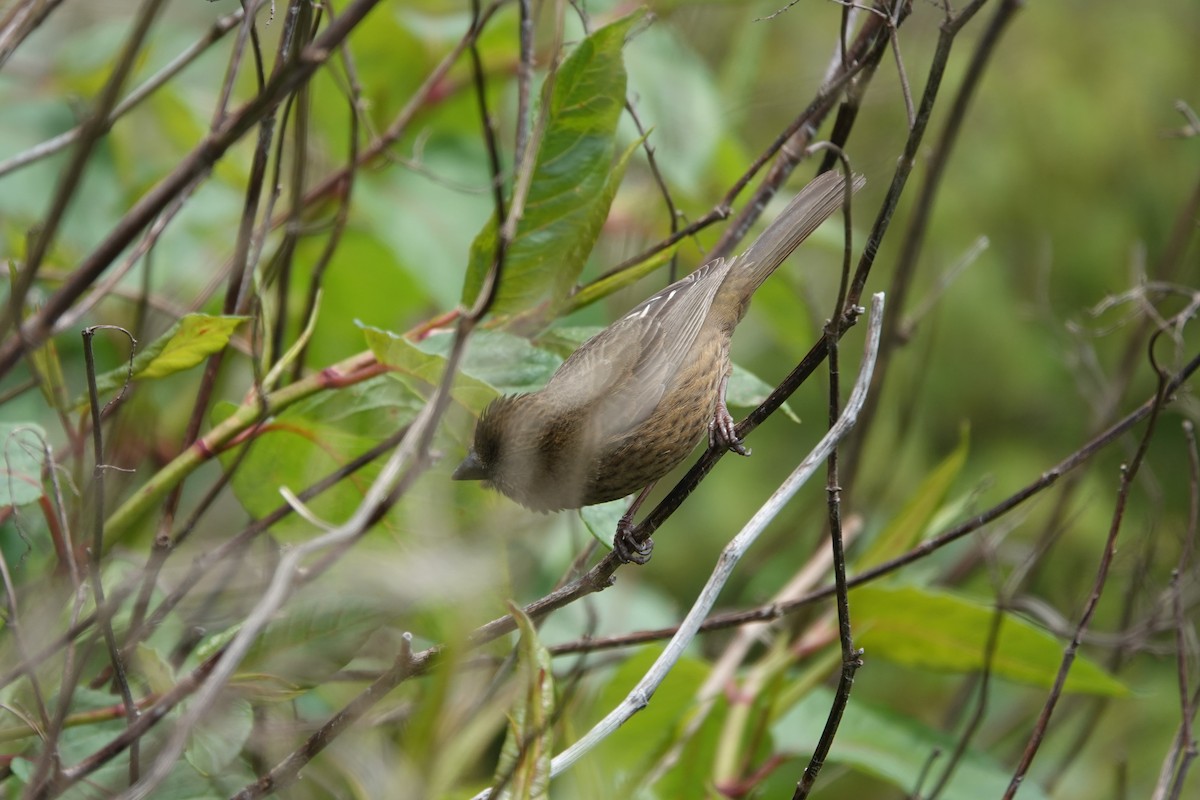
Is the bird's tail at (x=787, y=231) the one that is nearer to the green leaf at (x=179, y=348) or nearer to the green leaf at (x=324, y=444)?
the green leaf at (x=324, y=444)

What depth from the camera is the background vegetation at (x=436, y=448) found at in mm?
1745

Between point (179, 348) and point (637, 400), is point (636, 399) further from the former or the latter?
point (179, 348)

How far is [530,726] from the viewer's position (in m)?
1.53

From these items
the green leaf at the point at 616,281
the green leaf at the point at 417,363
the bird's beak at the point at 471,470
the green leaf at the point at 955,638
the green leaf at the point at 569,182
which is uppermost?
the green leaf at the point at 569,182

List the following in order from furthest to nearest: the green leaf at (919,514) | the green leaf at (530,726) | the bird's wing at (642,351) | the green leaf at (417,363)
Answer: the green leaf at (919,514)
the bird's wing at (642,351)
the green leaf at (417,363)
the green leaf at (530,726)

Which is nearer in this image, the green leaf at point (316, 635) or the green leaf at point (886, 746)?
the green leaf at point (316, 635)

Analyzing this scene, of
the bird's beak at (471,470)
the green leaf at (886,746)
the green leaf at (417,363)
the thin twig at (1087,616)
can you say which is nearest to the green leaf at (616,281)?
the green leaf at (417,363)

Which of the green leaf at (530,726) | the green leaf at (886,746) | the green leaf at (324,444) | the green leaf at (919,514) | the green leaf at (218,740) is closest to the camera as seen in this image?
the green leaf at (530,726)

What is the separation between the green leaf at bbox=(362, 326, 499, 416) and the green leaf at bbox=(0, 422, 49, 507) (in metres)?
0.58

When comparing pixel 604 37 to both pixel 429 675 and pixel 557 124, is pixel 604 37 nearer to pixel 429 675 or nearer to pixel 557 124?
pixel 557 124

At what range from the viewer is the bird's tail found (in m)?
2.77

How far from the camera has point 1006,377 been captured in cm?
604

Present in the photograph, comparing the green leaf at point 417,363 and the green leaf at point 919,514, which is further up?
the green leaf at point 417,363

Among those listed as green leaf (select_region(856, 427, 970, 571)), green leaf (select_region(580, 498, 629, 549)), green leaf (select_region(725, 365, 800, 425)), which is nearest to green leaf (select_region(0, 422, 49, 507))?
green leaf (select_region(580, 498, 629, 549))
